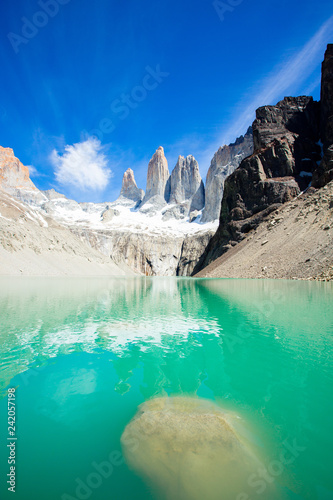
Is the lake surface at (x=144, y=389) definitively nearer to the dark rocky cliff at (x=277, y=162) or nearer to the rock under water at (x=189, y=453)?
the rock under water at (x=189, y=453)

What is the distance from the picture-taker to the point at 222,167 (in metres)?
140

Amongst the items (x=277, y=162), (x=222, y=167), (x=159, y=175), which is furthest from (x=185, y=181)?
(x=277, y=162)

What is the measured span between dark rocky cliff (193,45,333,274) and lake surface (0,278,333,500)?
55214 millimetres

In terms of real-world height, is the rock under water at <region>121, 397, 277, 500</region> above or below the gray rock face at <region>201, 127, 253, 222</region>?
below

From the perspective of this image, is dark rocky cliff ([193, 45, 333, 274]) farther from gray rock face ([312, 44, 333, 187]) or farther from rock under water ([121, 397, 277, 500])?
rock under water ([121, 397, 277, 500])

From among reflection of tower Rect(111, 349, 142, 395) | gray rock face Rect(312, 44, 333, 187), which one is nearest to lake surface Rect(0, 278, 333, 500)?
reflection of tower Rect(111, 349, 142, 395)

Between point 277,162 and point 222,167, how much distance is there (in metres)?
76.6

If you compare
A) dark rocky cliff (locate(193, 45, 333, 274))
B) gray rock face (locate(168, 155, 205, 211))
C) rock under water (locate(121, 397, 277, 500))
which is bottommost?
rock under water (locate(121, 397, 277, 500))

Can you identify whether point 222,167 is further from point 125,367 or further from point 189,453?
point 189,453

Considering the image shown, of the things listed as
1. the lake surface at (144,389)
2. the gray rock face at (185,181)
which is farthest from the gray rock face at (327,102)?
the gray rock face at (185,181)

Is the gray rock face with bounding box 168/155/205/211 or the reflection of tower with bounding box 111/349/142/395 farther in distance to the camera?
the gray rock face with bounding box 168/155/205/211

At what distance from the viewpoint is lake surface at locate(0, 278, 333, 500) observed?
10.1ft

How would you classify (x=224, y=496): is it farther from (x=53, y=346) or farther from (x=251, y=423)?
(x=53, y=346)

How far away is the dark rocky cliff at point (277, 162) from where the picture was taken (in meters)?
62.2
